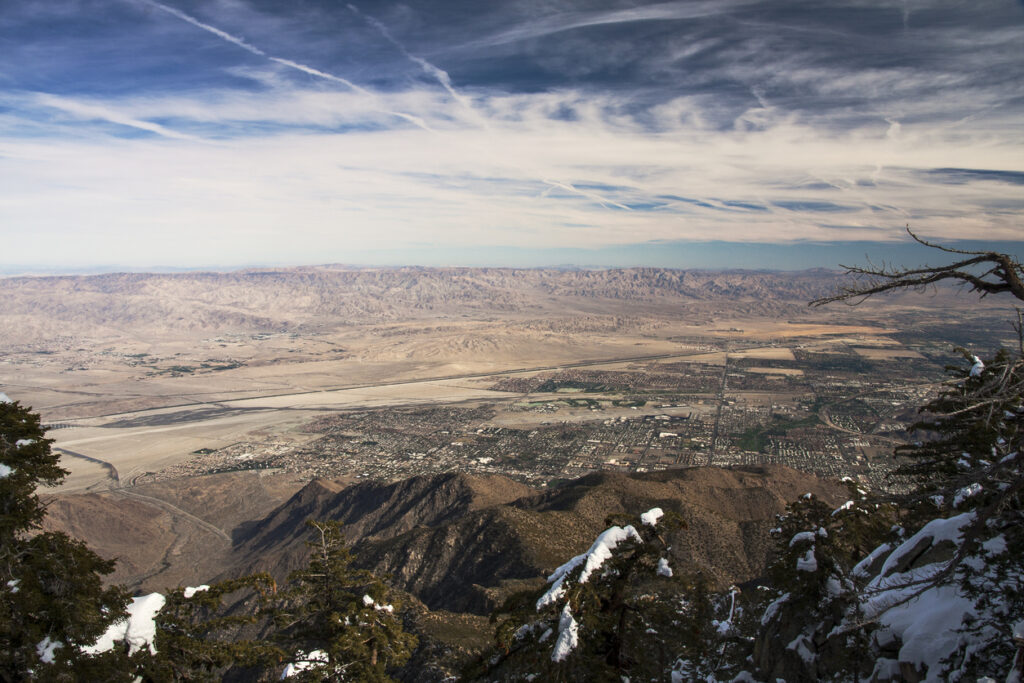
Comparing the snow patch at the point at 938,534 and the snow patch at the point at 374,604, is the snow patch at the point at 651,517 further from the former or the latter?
the snow patch at the point at 374,604

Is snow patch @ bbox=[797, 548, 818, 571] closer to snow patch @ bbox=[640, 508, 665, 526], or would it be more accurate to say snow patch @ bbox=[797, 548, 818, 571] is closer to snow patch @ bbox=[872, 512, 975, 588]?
snow patch @ bbox=[872, 512, 975, 588]

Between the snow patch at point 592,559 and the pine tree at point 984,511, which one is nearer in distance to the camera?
the pine tree at point 984,511

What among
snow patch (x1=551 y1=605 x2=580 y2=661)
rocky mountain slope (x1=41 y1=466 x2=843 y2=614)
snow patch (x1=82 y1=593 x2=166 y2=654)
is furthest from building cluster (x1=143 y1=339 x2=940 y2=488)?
snow patch (x1=82 y1=593 x2=166 y2=654)

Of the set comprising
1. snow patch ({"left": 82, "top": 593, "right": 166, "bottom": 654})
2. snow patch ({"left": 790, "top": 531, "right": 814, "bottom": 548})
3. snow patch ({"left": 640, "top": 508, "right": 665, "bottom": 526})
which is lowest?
snow patch ({"left": 82, "top": 593, "right": 166, "bottom": 654})

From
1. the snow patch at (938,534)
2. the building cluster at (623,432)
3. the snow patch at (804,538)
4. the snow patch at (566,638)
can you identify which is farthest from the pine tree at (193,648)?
the building cluster at (623,432)

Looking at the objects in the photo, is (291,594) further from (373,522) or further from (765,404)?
(765,404)

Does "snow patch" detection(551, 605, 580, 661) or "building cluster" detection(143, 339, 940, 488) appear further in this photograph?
"building cluster" detection(143, 339, 940, 488)
